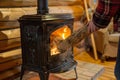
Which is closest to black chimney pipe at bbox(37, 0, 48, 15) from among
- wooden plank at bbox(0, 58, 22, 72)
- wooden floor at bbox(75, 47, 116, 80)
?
wooden plank at bbox(0, 58, 22, 72)

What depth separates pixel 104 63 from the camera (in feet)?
9.68

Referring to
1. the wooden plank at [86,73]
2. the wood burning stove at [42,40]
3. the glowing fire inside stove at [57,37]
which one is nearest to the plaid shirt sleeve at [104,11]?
the wood burning stove at [42,40]

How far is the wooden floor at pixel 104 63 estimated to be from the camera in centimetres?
242

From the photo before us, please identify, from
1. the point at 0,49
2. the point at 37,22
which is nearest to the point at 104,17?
the point at 37,22

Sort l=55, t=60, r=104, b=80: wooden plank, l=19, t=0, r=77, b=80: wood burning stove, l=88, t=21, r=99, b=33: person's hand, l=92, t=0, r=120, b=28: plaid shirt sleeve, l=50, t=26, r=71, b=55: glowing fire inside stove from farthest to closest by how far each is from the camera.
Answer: l=55, t=60, r=104, b=80: wooden plank, l=50, t=26, r=71, b=55: glowing fire inside stove, l=19, t=0, r=77, b=80: wood burning stove, l=88, t=21, r=99, b=33: person's hand, l=92, t=0, r=120, b=28: plaid shirt sleeve

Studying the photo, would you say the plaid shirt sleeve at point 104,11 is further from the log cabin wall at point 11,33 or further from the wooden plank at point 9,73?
the wooden plank at point 9,73

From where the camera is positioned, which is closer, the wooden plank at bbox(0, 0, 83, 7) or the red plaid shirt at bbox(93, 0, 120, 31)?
the red plaid shirt at bbox(93, 0, 120, 31)

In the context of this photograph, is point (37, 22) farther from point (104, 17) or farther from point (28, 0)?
point (104, 17)

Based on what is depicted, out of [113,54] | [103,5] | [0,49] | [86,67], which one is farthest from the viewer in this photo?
[113,54]

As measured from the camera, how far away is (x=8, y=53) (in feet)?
6.17

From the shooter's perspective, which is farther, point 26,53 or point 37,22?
point 26,53

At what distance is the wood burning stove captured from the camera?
5.22ft

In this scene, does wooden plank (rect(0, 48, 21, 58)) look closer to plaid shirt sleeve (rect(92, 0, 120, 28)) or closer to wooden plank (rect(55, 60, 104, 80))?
wooden plank (rect(55, 60, 104, 80))

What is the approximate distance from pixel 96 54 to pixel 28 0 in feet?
5.41
